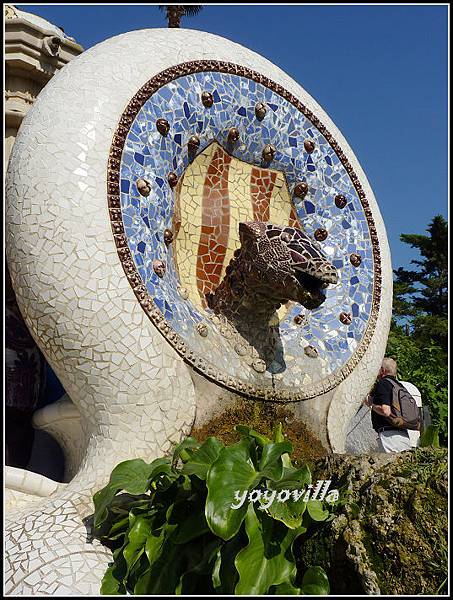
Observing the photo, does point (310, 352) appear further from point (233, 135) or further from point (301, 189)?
point (233, 135)

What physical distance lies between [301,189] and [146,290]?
1.64 m

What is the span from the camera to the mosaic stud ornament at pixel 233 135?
4.82m

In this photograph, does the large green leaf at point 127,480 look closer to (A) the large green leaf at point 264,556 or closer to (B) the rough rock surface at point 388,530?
(A) the large green leaf at point 264,556

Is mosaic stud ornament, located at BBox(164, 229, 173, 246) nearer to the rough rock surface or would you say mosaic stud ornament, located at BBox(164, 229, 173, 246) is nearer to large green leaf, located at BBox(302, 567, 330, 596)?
the rough rock surface

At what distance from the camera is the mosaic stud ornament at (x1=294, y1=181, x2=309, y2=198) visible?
5172 mm

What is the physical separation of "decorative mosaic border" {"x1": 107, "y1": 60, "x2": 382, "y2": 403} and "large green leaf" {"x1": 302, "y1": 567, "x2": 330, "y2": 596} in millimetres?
1372

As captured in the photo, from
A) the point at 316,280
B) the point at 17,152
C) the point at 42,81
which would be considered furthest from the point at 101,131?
the point at 42,81

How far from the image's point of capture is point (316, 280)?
412 centimetres

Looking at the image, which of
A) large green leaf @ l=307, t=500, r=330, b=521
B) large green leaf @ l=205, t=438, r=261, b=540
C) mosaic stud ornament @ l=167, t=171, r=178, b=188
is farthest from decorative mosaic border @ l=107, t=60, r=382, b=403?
large green leaf @ l=307, t=500, r=330, b=521

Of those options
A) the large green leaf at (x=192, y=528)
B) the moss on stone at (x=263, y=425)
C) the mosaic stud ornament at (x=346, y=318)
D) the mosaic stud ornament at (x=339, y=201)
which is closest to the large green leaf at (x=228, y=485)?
the large green leaf at (x=192, y=528)

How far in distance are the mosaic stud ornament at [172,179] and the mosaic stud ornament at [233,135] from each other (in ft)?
1.77

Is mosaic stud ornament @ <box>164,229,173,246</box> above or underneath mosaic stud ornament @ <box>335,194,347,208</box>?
underneath

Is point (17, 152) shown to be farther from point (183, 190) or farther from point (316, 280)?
point (316, 280)

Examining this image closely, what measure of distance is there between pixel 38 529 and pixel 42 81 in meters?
3.36
